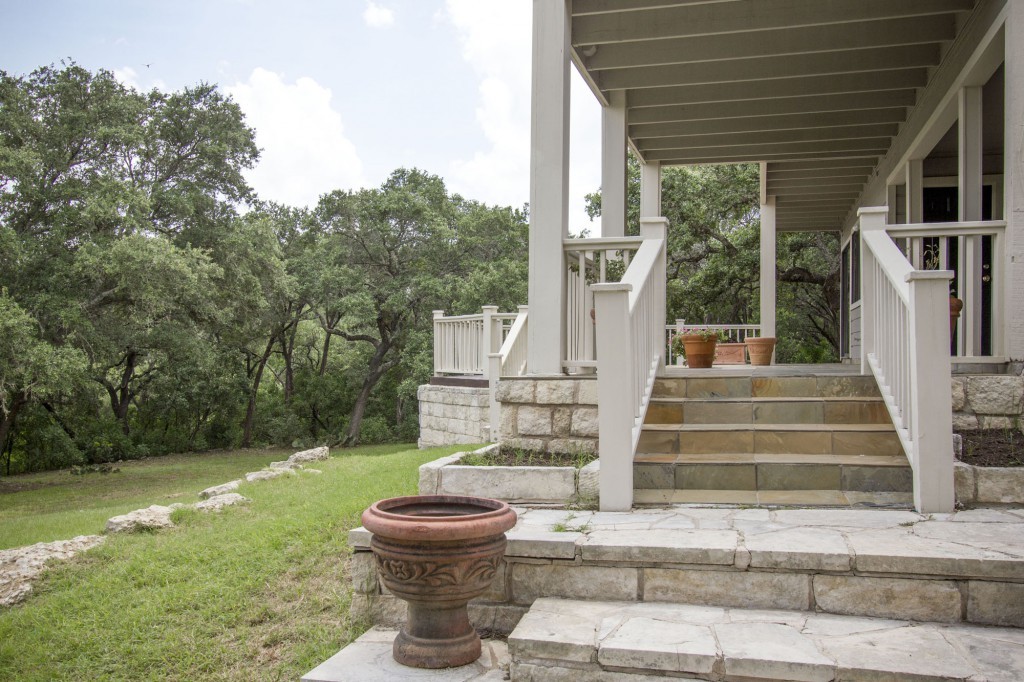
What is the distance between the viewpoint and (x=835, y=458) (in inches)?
177

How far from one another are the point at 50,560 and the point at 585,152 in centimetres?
2163

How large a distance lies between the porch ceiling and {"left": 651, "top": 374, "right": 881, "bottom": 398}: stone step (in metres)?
2.82

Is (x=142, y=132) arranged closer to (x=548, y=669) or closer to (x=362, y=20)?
(x=362, y=20)

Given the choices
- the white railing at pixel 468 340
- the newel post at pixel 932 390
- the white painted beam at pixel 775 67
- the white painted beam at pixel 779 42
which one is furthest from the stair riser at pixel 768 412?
the white railing at pixel 468 340

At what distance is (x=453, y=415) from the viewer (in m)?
13.5

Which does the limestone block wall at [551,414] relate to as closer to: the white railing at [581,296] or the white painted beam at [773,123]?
the white railing at [581,296]

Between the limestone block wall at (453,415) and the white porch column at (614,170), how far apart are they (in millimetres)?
5411

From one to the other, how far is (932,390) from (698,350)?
3.28 metres

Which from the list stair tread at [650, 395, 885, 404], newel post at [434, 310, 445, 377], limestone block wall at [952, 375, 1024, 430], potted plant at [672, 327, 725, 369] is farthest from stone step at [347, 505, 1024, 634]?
newel post at [434, 310, 445, 377]

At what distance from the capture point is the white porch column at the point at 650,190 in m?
9.50

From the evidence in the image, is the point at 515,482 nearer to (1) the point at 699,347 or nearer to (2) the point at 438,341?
(1) the point at 699,347

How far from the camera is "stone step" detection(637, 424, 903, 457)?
Result: 15.2ft

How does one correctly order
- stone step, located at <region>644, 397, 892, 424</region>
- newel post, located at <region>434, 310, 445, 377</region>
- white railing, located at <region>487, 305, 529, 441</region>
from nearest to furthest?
stone step, located at <region>644, 397, 892, 424</region>, white railing, located at <region>487, 305, 529, 441</region>, newel post, located at <region>434, 310, 445, 377</region>

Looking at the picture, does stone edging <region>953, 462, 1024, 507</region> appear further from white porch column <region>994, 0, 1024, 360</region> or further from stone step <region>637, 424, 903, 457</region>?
white porch column <region>994, 0, 1024, 360</region>
